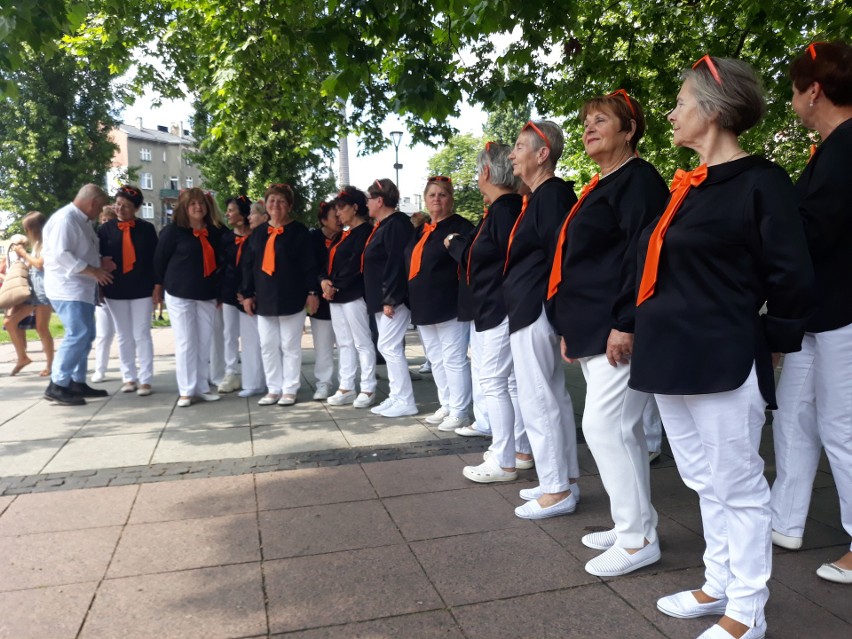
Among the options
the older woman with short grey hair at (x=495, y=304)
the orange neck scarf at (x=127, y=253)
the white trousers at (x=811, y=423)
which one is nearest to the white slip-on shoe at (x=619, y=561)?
the white trousers at (x=811, y=423)

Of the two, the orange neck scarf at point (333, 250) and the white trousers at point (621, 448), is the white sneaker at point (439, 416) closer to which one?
the orange neck scarf at point (333, 250)

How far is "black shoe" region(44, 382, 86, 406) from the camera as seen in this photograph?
7262 mm

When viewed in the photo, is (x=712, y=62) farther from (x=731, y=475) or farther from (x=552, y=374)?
(x=552, y=374)

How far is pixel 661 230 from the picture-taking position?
266cm

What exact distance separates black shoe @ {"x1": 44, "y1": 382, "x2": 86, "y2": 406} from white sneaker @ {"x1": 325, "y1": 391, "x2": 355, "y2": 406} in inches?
101

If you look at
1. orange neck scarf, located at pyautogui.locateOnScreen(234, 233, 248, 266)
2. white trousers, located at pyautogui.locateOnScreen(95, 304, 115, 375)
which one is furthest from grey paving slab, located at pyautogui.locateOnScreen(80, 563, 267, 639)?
white trousers, located at pyautogui.locateOnScreen(95, 304, 115, 375)

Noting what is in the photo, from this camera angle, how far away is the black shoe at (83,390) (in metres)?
7.43

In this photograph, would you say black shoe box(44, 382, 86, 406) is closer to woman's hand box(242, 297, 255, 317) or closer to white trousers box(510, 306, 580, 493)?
woman's hand box(242, 297, 255, 317)

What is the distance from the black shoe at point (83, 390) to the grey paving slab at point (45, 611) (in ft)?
15.2

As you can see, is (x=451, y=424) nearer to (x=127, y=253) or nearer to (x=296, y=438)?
(x=296, y=438)

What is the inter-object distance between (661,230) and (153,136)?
273 feet

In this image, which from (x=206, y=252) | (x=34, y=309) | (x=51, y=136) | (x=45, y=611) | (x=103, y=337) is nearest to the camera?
(x=45, y=611)

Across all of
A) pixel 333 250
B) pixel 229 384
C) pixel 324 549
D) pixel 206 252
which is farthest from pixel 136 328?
pixel 324 549

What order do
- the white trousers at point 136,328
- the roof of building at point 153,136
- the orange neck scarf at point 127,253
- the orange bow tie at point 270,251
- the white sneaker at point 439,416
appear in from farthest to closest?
the roof of building at point 153,136 < the white trousers at point 136,328 < the orange neck scarf at point 127,253 < the orange bow tie at point 270,251 < the white sneaker at point 439,416
